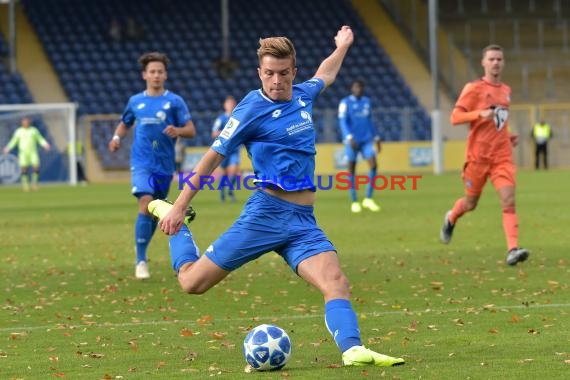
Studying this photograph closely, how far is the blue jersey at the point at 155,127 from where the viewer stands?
13094 mm

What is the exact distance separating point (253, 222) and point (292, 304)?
10.9ft

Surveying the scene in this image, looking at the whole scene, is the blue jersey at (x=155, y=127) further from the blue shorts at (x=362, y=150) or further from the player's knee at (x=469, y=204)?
the blue shorts at (x=362, y=150)

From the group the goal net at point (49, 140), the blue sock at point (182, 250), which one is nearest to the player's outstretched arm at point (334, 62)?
the blue sock at point (182, 250)

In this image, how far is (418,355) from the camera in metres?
7.96

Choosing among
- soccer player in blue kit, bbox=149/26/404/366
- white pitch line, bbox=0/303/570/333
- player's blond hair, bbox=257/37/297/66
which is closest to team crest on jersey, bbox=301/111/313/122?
soccer player in blue kit, bbox=149/26/404/366

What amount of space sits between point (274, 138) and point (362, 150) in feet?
54.9

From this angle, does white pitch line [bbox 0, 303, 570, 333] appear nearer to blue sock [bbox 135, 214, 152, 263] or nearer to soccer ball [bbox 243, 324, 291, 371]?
soccer ball [bbox 243, 324, 291, 371]

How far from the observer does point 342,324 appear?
24.2 ft

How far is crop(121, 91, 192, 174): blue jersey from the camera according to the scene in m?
13.1

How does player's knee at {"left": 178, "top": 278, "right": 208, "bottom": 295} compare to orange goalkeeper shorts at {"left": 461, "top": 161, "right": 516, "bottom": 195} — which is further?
orange goalkeeper shorts at {"left": 461, "top": 161, "right": 516, "bottom": 195}

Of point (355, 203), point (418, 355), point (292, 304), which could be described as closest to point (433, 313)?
Result: point (292, 304)

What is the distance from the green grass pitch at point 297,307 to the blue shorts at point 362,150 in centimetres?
323

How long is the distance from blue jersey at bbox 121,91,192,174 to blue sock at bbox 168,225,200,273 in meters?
4.80

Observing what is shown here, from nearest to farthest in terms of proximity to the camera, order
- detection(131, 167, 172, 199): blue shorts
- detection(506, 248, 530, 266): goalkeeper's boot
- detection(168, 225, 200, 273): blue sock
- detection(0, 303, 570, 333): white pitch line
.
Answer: detection(168, 225, 200, 273): blue sock < detection(0, 303, 570, 333): white pitch line < detection(131, 167, 172, 199): blue shorts < detection(506, 248, 530, 266): goalkeeper's boot
